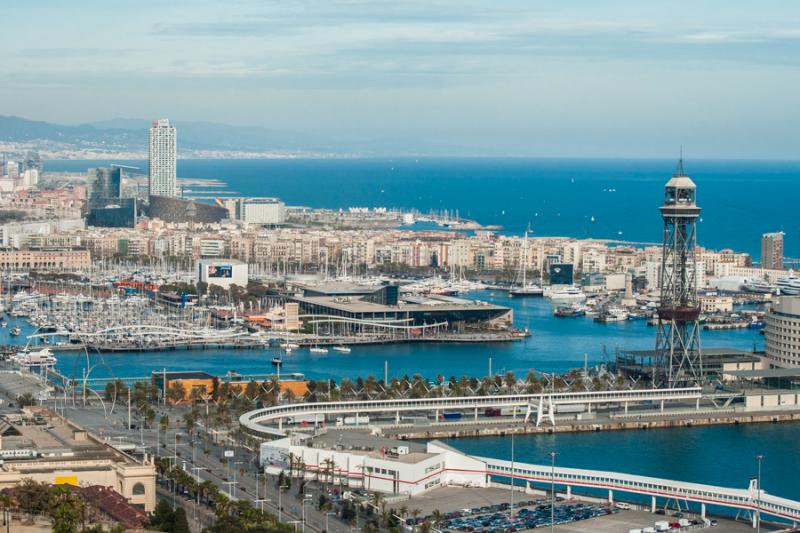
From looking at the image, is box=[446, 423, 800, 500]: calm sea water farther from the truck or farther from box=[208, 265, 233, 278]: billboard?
box=[208, 265, 233, 278]: billboard

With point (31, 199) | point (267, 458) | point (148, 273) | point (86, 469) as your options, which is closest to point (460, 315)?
point (148, 273)

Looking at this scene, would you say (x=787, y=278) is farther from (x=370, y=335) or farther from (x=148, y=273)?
(x=148, y=273)

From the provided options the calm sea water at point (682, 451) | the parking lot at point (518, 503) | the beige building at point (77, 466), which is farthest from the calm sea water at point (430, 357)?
the parking lot at point (518, 503)

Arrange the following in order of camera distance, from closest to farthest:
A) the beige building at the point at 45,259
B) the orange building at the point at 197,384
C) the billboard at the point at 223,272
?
the orange building at the point at 197,384 → the billboard at the point at 223,272 → the beige building at the point at 45,259

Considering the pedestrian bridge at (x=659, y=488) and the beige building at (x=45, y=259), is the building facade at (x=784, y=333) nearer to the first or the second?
the pedestrian bridge at (x=659, y=488)

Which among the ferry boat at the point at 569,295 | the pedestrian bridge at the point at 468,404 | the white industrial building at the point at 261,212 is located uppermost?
the white industrial building at the point at 261,212

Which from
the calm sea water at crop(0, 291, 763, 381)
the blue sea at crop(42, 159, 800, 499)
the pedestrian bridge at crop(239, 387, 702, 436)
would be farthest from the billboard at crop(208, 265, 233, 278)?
the pedestrian bridge at crop(239, 387, 702, 436)

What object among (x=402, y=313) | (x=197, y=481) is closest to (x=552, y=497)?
(x=197, y=481)
